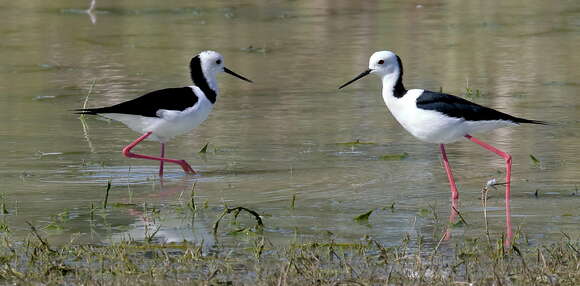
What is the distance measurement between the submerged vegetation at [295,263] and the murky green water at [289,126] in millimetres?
403

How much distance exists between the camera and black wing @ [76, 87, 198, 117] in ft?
30.3

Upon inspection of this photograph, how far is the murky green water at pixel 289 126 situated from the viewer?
25.1ft

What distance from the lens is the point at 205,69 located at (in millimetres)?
9961

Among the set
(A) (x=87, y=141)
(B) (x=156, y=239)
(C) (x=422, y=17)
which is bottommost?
(C) (x=422, y=17)

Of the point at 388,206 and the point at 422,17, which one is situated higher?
the point at 388,206

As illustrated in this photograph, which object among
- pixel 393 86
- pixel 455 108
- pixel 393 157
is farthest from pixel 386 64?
pixel 393 157

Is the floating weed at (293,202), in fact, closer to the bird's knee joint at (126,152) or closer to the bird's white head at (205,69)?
the bird's knee joint at (126,152)

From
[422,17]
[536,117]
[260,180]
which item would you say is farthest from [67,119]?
[422,17]

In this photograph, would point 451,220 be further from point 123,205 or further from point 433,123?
point 123,205

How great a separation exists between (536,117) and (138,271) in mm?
6226

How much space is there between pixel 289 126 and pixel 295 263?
5.28 meters

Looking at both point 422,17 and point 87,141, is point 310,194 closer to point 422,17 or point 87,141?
point 87,141

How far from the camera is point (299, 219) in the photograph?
24.7 ft

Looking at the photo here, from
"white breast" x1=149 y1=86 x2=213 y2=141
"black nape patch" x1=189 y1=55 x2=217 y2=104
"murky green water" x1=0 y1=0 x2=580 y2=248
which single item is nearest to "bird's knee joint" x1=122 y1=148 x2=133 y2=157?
"murky green water" x1=0 y1=0 x2=580 y2=248
